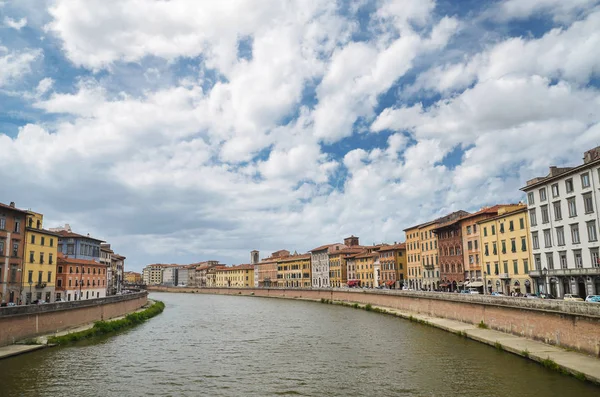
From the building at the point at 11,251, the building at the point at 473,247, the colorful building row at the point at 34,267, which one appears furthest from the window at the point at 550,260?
the building at the point at 11,251

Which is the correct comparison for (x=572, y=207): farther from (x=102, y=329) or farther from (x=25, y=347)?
(x=25, y=347)

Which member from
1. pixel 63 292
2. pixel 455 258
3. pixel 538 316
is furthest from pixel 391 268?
pixel 538 316

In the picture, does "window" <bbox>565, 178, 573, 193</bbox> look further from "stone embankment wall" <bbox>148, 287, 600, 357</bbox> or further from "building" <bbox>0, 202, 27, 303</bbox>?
"building" <bbox>0, 202, 27, 303</bbox>

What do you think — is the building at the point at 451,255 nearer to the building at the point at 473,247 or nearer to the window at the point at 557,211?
the building at the point at 473,247

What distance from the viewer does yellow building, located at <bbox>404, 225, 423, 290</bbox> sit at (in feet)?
316

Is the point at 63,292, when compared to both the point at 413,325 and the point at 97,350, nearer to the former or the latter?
the point at 97,350

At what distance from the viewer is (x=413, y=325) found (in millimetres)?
53812

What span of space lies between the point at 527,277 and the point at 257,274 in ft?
452

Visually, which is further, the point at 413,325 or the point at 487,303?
the point at 413,325

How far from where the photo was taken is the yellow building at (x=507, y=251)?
5956 centimetres

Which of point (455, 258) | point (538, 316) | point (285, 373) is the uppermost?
point (455, 258)

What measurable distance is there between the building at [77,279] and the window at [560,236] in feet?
223

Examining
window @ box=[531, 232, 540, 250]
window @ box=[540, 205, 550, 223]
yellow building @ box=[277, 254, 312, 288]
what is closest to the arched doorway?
window @ box=[531, 232, 540, 250]

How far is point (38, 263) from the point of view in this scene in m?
63.4
